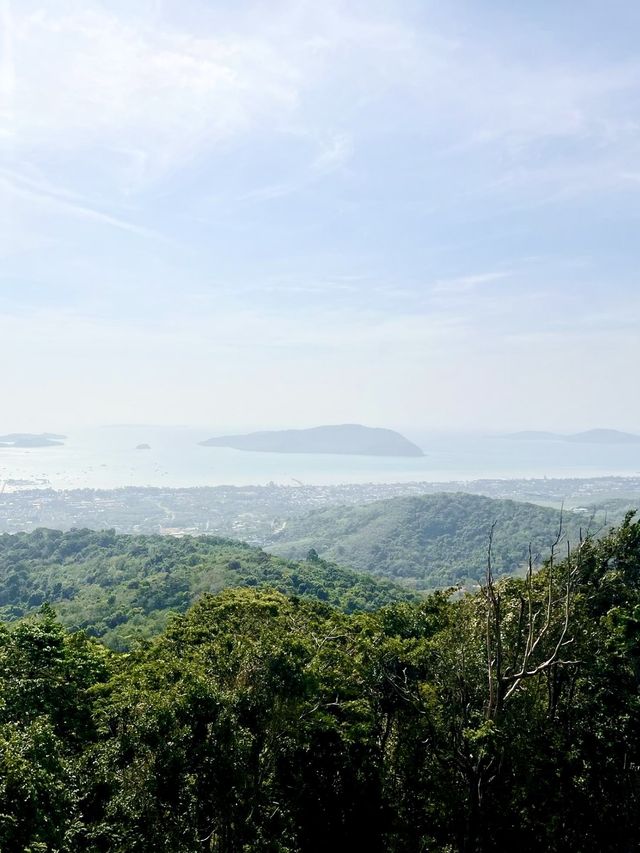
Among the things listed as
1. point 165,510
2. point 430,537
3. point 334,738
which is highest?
A: point 334,738

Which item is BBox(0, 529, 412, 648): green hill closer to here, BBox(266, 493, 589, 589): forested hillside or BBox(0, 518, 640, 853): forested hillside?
BBox(0, 518, 640, 853): forested hillside

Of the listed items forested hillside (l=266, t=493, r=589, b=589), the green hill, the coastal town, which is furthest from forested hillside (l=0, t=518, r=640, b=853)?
the coastal town

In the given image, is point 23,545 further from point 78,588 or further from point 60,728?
point 60,728

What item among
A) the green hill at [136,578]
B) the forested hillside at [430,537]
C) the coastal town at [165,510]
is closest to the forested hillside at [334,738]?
the green hill at [136,578]

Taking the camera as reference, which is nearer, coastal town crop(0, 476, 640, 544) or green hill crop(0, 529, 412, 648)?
green hill crop(0, 529, 412, 648)

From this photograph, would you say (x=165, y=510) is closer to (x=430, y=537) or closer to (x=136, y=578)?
(x=430, y=537)

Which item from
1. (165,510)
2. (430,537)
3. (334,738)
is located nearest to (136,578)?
(334,738)
